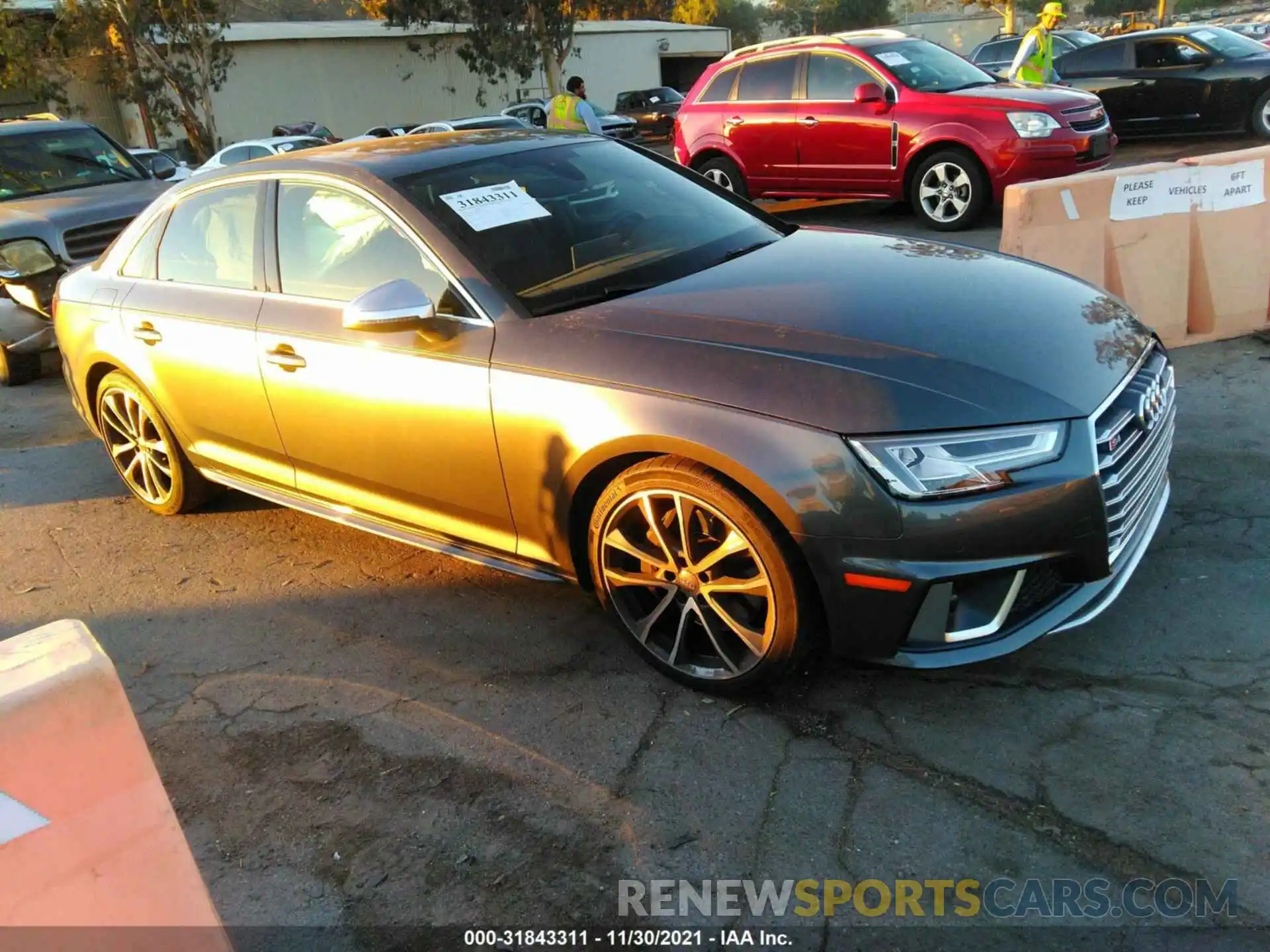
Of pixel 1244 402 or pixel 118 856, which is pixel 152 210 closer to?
pixel 118 856

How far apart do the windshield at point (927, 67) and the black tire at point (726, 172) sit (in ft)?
5.77

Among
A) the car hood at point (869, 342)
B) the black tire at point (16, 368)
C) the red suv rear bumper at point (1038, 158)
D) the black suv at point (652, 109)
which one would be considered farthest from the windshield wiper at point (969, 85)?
the black suv at point (652, 109)

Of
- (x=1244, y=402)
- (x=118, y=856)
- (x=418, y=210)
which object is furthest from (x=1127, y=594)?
(x=118, y=856)

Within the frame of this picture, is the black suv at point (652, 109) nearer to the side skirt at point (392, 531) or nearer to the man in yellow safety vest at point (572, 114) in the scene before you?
the man in yellow safety vest at point (572, 114)

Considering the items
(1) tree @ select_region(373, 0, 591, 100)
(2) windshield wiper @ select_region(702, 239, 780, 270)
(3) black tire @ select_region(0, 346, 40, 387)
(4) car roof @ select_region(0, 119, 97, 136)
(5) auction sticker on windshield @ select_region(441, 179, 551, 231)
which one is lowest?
(3) black tire @ select_region(0, 346, 40, 387)

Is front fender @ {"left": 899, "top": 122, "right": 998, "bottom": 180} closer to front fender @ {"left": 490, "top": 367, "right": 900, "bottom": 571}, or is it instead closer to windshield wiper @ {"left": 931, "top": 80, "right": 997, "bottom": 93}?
windshield wiper @ {"left": 931, "top": 80, "right": 997, "bottom": 93}

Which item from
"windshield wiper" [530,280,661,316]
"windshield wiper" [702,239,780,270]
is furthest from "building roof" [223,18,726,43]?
"windshield wiper" [530,280,661,316]

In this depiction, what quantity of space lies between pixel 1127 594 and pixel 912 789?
129 centimetres

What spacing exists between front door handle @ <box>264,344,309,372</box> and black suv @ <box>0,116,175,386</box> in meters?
4.18

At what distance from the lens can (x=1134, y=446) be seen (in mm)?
3004

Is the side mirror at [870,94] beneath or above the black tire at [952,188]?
above

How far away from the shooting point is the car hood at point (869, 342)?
277 centimetres

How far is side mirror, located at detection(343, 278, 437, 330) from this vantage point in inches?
131

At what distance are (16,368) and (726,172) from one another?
22.8ft
